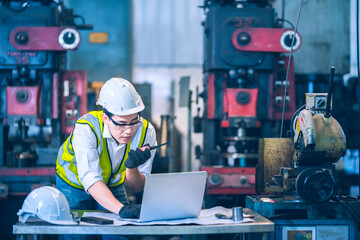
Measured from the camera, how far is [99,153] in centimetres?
212

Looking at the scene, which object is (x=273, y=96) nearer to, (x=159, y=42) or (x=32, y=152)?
(x=32, y=152)

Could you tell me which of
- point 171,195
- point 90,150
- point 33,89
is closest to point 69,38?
point 33,89

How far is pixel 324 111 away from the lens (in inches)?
78.2

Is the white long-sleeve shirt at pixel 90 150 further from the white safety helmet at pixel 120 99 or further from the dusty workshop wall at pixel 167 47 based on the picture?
the dusty workshop wall at pixel 167 47

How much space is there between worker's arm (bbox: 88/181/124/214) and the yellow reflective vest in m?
0.23

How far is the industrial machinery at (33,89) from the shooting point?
315 cm

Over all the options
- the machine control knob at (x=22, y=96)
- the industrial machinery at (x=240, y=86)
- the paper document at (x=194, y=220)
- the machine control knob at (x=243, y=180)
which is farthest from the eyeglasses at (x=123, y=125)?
the machine control knob at (x=22, y=96)

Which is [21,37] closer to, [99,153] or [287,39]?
[99,153]

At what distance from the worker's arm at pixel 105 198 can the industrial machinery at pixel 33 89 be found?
4.29ft

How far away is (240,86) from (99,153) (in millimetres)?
1398

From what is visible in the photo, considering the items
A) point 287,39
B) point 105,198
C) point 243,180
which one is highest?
point 287,39

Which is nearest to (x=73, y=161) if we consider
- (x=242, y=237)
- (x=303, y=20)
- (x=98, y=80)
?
(x=242, y=237)

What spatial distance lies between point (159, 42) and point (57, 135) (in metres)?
2.13

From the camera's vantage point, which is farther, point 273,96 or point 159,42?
point 159,42
